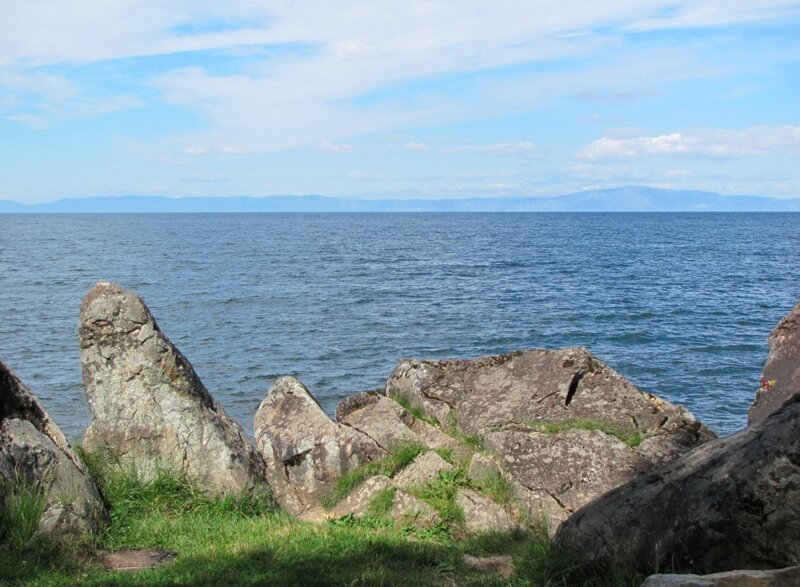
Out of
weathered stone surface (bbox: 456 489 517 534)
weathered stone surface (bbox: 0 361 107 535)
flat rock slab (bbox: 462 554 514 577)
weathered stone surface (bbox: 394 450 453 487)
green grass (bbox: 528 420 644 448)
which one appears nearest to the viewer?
flat rock slab (bbox: 462 554 514 577)

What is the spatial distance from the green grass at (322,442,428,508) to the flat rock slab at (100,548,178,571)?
337 centimetres

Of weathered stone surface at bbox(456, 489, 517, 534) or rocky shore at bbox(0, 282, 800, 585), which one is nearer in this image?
rocky shore at bbox(0, 282, 800, 585)

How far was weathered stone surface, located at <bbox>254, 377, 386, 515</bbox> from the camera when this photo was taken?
1248cm

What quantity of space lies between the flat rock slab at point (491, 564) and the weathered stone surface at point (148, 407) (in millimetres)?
4073

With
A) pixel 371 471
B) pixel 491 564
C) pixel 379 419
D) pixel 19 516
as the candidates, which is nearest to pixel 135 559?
pixel 19 516

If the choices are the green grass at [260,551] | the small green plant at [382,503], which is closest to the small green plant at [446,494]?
the green grass at [260,551]

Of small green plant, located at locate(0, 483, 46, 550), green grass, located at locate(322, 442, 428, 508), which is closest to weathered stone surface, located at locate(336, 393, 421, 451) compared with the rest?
green grass, located at locate(322, 442, 428, 508)

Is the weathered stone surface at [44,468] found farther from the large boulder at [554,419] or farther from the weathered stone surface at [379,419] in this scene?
the large boulder at [554,419]

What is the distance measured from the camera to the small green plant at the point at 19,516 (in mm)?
8547

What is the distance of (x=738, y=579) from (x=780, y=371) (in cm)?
928

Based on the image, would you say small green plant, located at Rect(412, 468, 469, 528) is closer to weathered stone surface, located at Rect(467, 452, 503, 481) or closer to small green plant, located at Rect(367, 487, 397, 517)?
weathered stone surface, located at Rect(467, 452, 503, 481)

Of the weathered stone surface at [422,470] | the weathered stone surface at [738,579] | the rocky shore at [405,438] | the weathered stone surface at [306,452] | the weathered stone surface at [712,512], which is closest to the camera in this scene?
the weathered stone surface at [738,579]

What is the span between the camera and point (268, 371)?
3016cm

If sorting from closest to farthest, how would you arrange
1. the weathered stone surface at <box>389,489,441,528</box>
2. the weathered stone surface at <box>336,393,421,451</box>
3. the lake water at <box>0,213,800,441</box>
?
1. the weathered stone surface at <box>389,489,441,528</box>
2. the weathered stone surface at <box>336,393,421,451</box>
3. the lake water at <box>0,213,800,441</box>
